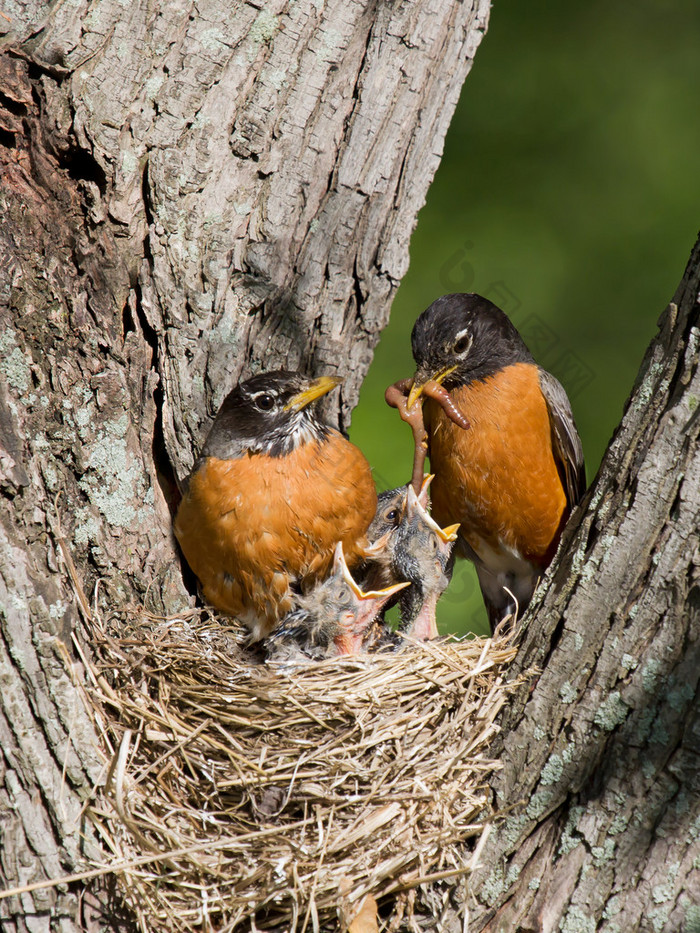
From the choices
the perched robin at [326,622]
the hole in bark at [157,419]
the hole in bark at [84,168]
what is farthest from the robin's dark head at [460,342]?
the hole in bark at [84,168]

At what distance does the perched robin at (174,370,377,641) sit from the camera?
354 cm

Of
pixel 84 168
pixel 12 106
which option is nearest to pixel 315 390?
pixel 84 168

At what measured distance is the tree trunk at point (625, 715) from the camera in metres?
2.21

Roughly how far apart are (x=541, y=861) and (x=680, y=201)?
4.56 meters

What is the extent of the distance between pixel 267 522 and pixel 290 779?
1118 mm

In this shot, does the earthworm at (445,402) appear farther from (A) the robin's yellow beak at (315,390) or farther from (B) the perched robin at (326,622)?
(B) the perched robin at (326,622)

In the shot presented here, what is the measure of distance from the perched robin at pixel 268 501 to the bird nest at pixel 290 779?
411 mm

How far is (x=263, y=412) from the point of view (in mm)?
3594

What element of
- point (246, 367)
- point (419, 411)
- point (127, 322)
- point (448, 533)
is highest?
point (127, 322)

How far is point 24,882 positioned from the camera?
2352mm

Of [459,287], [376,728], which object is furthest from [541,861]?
[459,287]

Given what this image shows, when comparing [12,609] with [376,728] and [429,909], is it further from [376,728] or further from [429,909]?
[429,909]

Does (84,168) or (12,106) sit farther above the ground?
(12,106)

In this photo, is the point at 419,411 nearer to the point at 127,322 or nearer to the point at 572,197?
the point at 127,322
